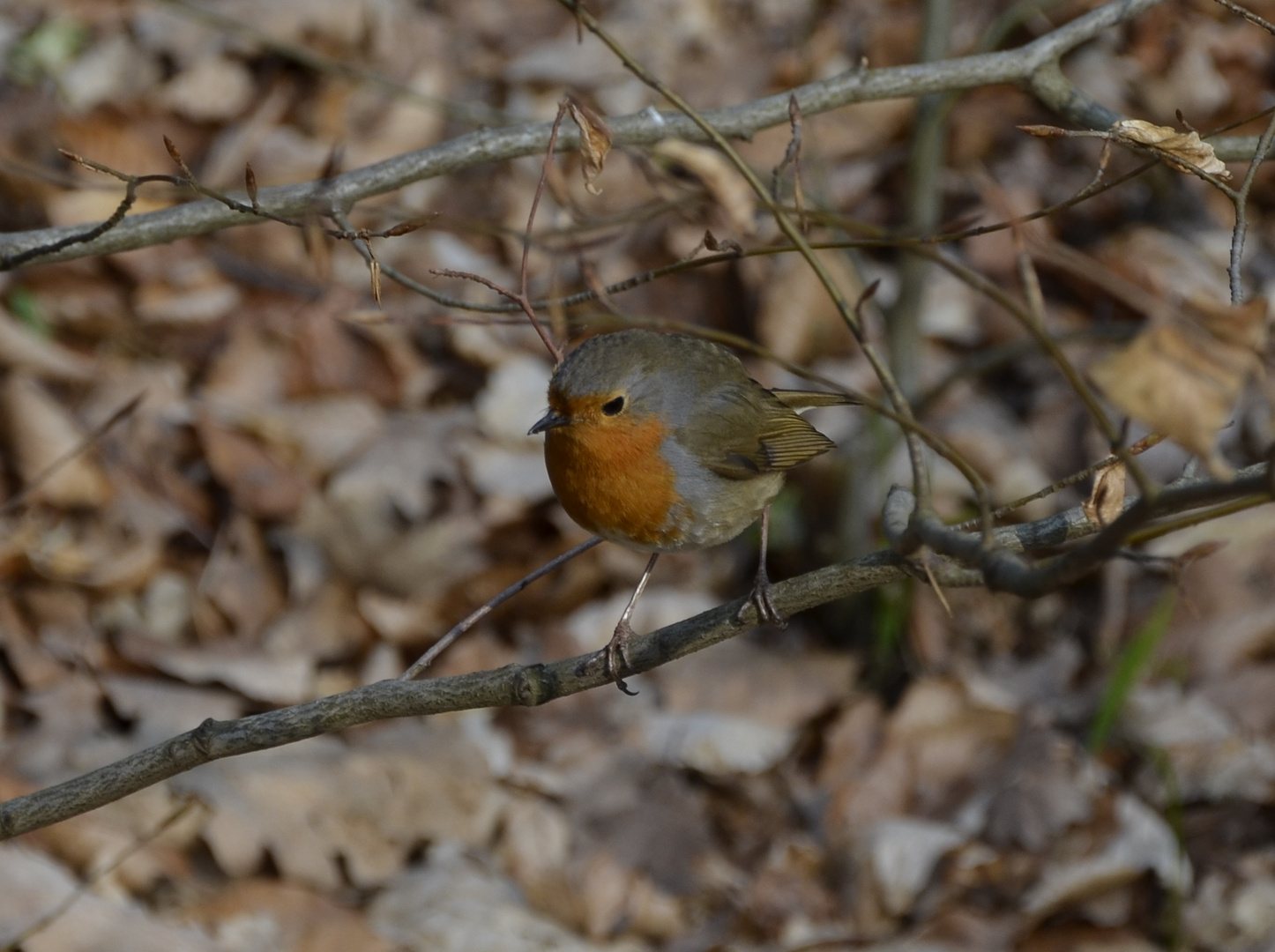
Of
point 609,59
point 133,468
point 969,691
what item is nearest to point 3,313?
point 133,468

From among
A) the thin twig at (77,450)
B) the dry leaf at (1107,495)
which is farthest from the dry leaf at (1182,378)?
the thin twig at (77,450)

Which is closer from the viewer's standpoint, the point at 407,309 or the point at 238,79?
the point at 407,309

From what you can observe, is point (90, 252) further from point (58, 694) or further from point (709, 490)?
point (58, 694)

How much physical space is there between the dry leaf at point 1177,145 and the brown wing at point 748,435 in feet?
3.82

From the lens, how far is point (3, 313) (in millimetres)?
4723

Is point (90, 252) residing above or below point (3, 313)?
below

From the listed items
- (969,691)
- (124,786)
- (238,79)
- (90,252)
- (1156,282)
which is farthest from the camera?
(238,79)

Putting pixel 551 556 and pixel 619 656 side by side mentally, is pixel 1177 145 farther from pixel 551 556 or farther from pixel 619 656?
pixel 551 556

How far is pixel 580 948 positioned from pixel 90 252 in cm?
240

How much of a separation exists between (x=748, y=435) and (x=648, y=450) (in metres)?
0.35

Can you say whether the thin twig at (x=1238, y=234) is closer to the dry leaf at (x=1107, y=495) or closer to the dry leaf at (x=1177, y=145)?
the dry leaf at (x=1177, y=145)

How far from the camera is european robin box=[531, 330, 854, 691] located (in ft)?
8.80

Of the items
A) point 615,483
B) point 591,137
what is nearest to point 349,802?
point 615,483

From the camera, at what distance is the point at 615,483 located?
2684 mm
